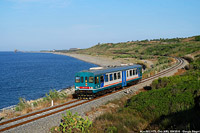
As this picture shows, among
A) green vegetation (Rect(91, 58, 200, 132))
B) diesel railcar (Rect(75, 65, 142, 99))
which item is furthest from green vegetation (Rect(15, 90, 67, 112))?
green vegetation (Rect(91, 58, 200, 132))

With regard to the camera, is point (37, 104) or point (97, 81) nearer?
point (97, 81)

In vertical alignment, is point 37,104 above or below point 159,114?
below

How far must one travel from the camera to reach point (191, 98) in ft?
38.7

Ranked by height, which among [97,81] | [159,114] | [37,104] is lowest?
[37,104]

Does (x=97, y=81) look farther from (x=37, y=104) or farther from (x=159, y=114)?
(x=159, y=114)

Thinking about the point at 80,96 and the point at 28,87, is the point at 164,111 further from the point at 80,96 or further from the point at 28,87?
the point at 28,87

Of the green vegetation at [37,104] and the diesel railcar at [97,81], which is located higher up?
the diesel railcar at [97,81]

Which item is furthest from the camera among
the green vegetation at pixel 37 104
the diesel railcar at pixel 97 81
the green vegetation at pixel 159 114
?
the diesel railcar at pixel 97 81

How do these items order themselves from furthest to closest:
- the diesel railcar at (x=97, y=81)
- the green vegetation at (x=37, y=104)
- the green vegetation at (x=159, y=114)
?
the diesel railcar at (x=97, y=81)
the green vegetation at (x=37, y=104)
the green vegetation at (x=159, y=114)

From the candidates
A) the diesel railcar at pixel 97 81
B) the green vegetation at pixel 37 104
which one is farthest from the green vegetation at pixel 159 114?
the green vegetation at pixel 37 104

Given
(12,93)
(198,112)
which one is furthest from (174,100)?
(12,93)

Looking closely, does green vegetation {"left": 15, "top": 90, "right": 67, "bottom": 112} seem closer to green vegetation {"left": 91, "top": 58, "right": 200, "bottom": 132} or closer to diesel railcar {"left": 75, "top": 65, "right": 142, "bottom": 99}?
diesel railcar {"left": 75, "top": 65, "right": 142, "bottom": 99}

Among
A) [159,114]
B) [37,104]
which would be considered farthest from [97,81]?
[159,114]

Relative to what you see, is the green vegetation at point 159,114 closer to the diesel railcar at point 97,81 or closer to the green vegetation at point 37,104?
the diesel railcar at point 97,81
